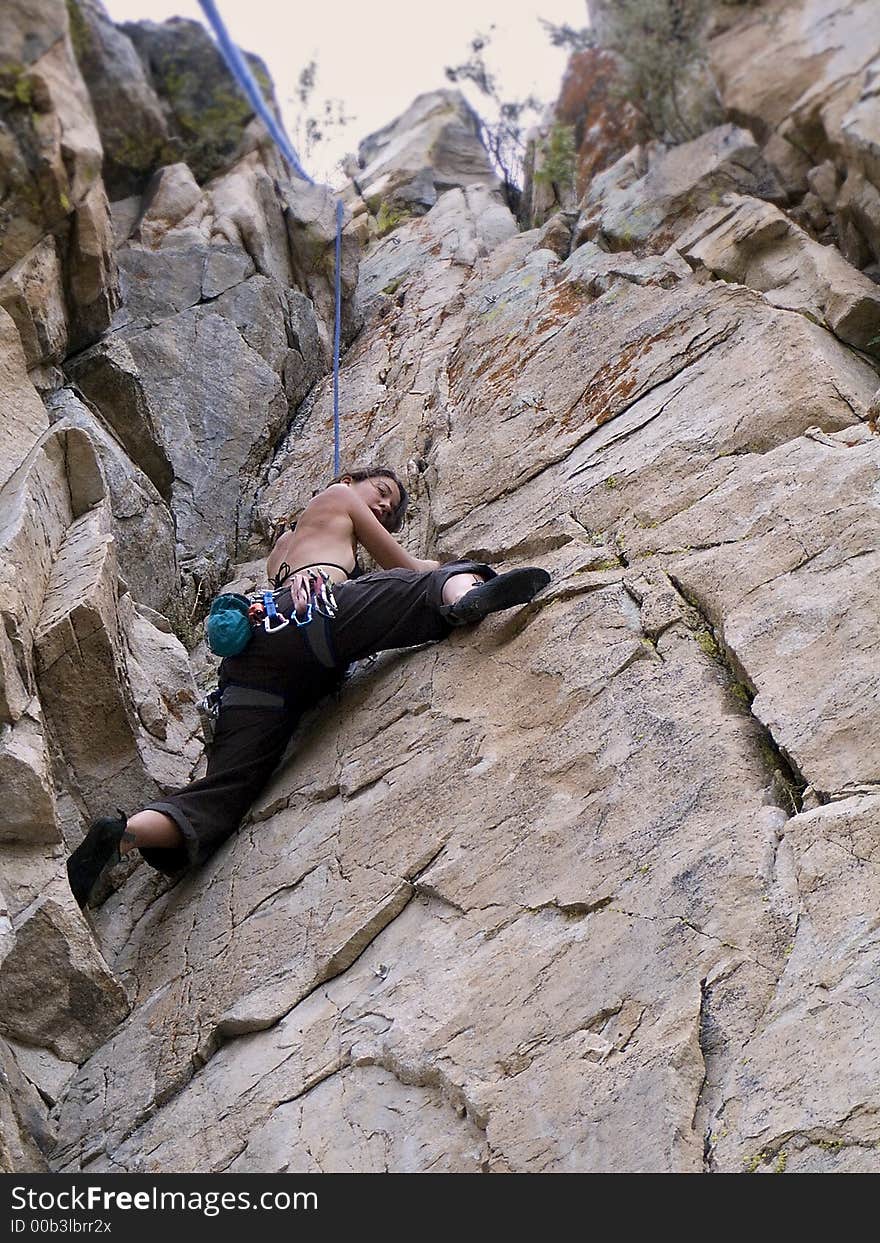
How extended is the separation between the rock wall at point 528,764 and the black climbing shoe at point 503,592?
0.10 m

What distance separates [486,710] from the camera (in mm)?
5184

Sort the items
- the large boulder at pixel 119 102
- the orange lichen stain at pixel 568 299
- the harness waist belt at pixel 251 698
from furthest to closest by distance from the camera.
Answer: the large boulder at pixel 119 102
the orange lichen stain at pixel 568 299
the harness waist belt at pixel 251 698

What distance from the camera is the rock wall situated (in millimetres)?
3678

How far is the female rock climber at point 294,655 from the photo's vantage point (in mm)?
5402

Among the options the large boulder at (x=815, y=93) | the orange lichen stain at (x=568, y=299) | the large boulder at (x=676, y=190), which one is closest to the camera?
the large boulder at (x=815, y=93)

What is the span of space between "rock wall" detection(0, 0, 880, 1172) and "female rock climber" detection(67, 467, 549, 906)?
0.44ft

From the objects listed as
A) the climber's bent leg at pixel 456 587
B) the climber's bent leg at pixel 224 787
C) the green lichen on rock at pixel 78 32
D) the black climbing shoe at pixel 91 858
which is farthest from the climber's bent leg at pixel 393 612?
the green lichen on rock at pixel 78 32

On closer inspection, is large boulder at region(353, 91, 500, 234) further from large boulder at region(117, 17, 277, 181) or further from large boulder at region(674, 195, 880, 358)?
large boulder at region(674, 195, 880, 358)

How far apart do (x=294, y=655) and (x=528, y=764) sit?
1.46 meters

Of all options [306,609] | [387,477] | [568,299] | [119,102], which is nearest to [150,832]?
[306,609]

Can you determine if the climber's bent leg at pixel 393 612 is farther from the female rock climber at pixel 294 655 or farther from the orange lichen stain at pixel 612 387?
the orange lichen stain at pixel 612 387

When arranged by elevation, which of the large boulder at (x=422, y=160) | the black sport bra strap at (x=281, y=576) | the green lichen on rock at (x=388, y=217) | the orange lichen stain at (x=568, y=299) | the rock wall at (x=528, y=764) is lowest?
the rock wall at (x=528, y=764)

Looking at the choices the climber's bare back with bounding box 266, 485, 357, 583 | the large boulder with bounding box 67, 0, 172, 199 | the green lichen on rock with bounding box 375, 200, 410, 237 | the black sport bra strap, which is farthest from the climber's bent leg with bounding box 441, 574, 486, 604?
the green lichen on rock with bounding box 375, 200, 410, 237

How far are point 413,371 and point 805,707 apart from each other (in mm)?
5085
